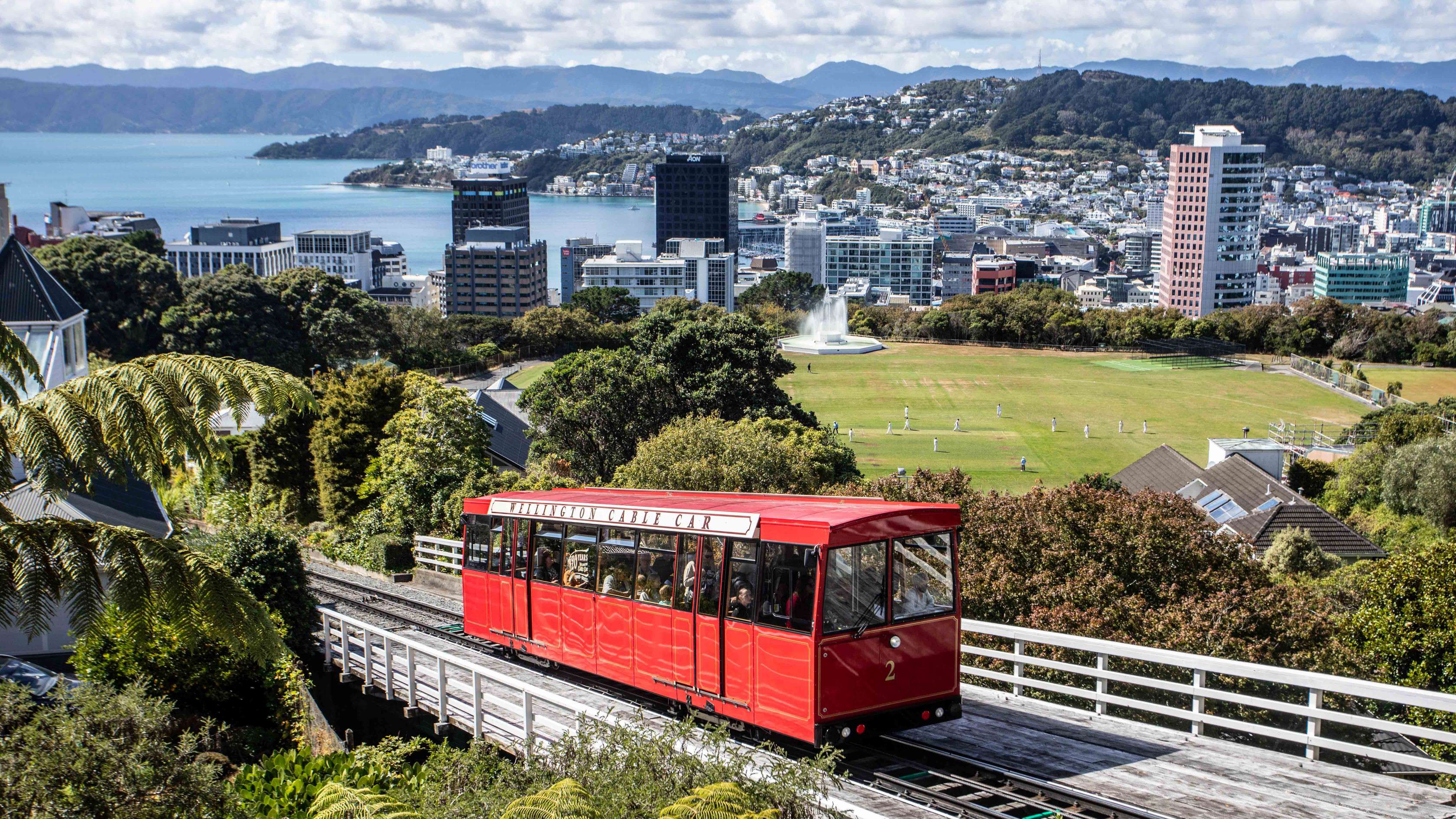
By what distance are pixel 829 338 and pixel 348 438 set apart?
7291 cm

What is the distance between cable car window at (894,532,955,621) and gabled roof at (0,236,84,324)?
126 feet

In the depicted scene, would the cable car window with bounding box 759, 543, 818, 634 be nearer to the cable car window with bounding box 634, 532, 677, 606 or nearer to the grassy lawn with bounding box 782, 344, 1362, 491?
the cable car window with bounding box 634, 532, 677, 606

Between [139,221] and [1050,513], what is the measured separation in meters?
188

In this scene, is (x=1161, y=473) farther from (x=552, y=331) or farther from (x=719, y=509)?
(x=552, y=331)

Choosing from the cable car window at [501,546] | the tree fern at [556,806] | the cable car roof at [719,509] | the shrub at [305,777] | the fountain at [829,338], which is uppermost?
the cable car roof at [719,509]

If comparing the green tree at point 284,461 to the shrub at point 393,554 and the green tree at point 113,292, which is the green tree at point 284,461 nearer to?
the shrub at point 393,554

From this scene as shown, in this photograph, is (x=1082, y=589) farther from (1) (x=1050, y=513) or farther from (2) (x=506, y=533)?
(2) (x=506, y=533)

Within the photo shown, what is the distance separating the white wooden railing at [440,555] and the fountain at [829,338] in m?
73.8

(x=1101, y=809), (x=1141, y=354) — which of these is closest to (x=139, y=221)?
(x=1141, y=354)

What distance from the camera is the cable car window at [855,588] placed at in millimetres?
10086

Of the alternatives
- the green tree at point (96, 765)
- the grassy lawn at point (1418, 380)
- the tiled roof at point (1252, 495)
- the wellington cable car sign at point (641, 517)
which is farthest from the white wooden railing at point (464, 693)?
the grassy lawn at point (1418, 380)

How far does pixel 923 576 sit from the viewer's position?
10562mm

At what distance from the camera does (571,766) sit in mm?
8398

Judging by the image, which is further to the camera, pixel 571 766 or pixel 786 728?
pixel 786 728
